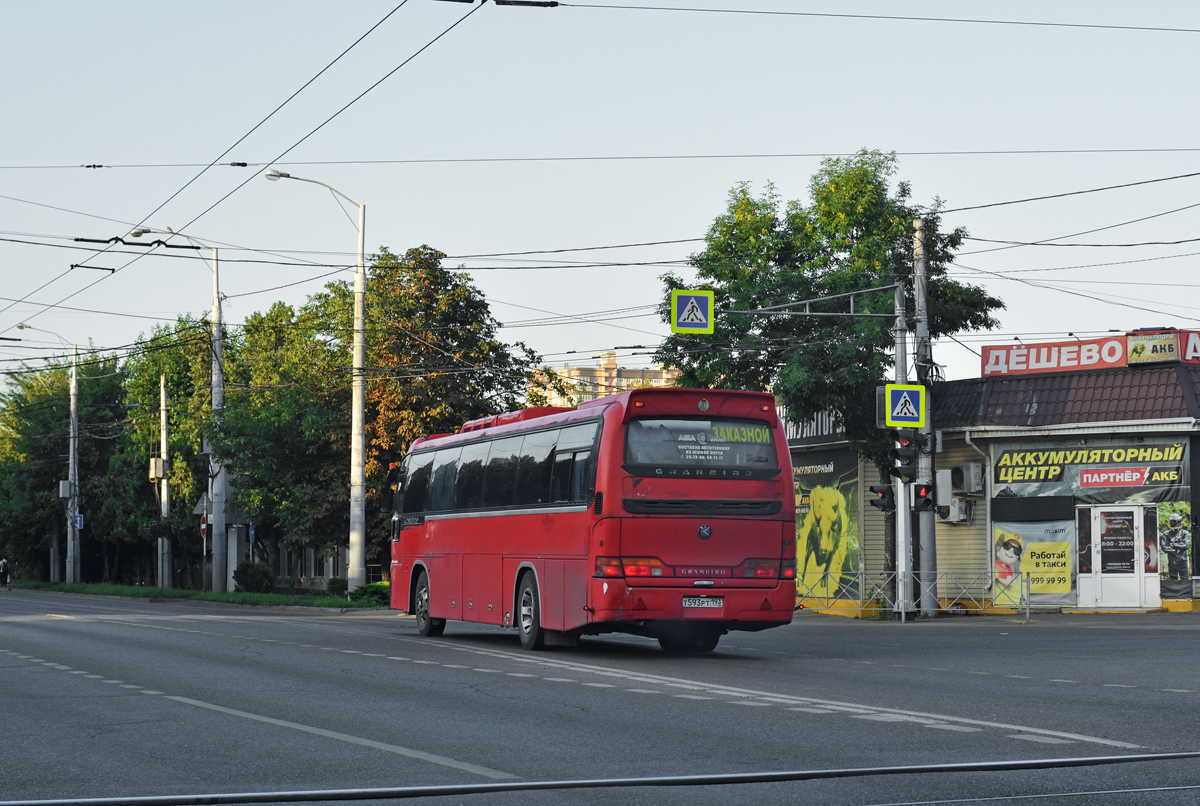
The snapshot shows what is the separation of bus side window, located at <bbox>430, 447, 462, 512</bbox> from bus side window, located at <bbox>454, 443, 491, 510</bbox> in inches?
8.5

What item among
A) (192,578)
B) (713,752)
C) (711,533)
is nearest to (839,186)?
(711,533)

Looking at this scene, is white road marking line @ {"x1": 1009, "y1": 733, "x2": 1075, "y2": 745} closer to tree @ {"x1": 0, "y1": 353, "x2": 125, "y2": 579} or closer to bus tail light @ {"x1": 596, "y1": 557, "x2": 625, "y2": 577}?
bus tail light @ {"x1": 596, "y1": 557, "x2": 625, "y2": 577}

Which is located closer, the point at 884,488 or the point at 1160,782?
the point at 1160,782

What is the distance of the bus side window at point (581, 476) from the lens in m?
18.3

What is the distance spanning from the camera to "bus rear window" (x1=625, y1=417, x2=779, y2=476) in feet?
59.5

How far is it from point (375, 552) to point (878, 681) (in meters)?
34.4

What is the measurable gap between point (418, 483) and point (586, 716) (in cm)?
1393

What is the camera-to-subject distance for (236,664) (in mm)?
16562

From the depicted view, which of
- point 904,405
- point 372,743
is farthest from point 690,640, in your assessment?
point 372,743

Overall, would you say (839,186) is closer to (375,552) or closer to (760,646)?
(760,646)

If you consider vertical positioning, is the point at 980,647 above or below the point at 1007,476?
below

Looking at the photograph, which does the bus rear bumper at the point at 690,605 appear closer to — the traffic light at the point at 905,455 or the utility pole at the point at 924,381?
the traffic light at the point at 905,455

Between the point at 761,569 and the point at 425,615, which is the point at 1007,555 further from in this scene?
the point at 761,569

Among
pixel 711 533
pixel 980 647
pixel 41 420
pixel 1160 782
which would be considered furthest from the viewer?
pixel 41 420
